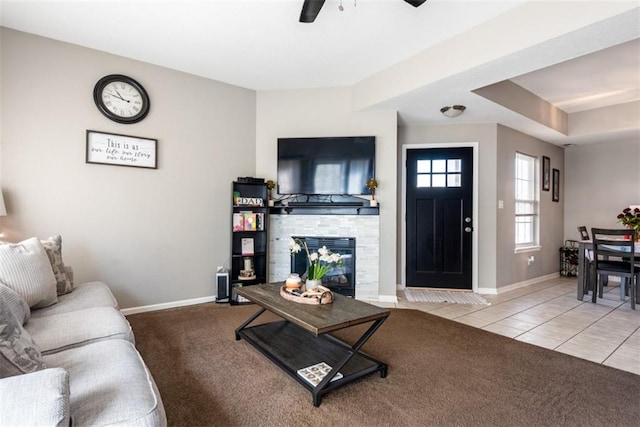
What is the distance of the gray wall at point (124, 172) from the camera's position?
9.40 feet

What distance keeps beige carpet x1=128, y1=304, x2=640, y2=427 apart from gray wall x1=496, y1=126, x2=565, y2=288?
7.11 feet

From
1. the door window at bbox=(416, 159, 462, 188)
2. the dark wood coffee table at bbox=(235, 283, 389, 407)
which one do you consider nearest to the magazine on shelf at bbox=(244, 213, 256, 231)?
the dark wood coffee table at bbox=(235, 283, 389, 407)

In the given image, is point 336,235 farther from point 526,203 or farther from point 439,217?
point 526,203

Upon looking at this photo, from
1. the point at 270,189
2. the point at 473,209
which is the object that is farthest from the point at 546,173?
the point at 270,189

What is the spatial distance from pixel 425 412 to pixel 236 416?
101 centimetres

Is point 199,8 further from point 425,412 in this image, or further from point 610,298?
point 610,298

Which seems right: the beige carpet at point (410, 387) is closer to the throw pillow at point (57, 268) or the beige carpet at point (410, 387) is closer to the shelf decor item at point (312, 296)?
the shelf decor item at point (312, 296)

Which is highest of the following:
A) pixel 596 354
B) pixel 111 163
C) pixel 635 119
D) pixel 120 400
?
pixel 635 119

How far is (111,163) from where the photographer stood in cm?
323

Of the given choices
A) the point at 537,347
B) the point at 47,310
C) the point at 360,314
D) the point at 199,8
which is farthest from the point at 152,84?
the point at 537,347

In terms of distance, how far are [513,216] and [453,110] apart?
78.9 inches

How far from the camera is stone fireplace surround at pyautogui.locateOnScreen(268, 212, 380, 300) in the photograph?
Answer: 397cm

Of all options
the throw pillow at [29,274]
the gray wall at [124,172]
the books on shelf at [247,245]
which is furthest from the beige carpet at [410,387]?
the books on shelf at [247,245]

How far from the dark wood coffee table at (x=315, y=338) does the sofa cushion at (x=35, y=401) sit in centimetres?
112
